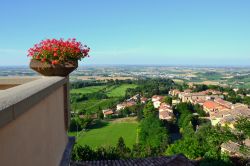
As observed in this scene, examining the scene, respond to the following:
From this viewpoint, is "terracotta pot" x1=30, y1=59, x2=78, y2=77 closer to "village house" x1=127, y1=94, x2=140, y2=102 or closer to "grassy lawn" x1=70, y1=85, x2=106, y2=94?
"village house" x1=127, y1=94, x2=140, y2=102

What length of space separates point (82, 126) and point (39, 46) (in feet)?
165

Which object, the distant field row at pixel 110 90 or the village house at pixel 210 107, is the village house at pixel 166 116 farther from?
the distant field row at pixel 110 90

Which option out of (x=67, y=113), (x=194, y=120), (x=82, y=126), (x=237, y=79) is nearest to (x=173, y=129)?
(x=194, y=120)

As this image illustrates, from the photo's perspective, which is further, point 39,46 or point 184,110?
point 184,110

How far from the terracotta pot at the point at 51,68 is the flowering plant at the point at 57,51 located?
4 centimetres

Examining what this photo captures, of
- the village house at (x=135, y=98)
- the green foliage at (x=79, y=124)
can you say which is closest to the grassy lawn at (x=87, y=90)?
the village house at (x=135, y=98)

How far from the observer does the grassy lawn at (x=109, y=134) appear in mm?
44844

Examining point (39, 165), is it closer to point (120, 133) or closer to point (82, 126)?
point (120, 133)

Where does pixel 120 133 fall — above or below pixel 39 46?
below

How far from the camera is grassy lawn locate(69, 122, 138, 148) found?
44.8m

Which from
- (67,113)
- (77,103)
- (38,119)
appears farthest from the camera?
(77,103)

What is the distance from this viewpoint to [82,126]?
53219mm

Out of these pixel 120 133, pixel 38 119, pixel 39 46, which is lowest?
pixel 120 133

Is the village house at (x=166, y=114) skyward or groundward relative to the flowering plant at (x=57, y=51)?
groundward
